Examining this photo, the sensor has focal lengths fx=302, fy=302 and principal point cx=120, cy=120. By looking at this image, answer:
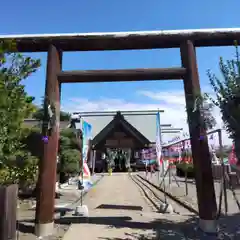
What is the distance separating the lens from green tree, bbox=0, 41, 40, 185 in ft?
16.4

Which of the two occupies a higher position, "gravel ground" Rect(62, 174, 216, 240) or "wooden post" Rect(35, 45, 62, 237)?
"wooden post" Rect(35, 45, 62, 237)

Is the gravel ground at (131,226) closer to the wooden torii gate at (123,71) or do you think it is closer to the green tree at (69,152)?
the wooden torii gate at (123,71)

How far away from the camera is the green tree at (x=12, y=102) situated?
196 inches

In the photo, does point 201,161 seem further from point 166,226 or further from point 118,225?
point 118,225

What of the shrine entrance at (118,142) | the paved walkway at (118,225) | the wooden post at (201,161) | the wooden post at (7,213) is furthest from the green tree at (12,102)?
the shrine entrance at (118,142)

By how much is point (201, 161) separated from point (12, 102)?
13.7 ft

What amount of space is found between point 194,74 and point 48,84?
11.5ft

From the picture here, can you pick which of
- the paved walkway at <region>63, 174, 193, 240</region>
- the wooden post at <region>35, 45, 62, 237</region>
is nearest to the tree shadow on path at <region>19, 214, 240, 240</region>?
the paved walkway at <region>63, 174, 193, 240</region>

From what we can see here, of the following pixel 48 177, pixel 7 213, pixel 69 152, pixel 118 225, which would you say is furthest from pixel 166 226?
pixel 69 152

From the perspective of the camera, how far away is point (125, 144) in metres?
38.8

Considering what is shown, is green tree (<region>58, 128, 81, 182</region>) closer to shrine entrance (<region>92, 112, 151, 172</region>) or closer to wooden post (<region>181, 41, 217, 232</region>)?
wooden post (<region>181, 41, 217, 232</region>)

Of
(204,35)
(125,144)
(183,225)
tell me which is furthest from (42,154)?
(125,144)

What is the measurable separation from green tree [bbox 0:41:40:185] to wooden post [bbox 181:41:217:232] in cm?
358

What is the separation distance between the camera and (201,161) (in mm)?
6762
